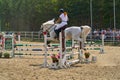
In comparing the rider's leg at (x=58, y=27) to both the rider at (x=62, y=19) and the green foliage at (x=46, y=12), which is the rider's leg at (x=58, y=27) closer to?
the rider at (x=62, y=19)

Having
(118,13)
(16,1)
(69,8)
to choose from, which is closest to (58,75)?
(118,13)

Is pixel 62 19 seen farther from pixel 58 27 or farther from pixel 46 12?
pixel 46 12

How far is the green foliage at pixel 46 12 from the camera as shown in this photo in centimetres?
4788

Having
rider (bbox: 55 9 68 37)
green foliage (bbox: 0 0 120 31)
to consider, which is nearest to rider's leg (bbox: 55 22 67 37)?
rider (bbox: 55 9 68 37)

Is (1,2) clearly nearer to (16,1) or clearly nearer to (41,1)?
(16,1)

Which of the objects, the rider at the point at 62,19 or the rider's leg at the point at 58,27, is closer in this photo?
the rider at the point at 62,19

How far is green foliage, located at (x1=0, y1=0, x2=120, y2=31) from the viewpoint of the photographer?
157 ft

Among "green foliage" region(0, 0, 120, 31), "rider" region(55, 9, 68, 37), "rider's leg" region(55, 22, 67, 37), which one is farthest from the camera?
"green foliage" region(0, 0, 120, 31)

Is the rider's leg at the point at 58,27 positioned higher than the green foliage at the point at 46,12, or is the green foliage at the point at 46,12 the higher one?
the green foliage at the point at 46,12

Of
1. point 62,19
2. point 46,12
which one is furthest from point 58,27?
point 46,12

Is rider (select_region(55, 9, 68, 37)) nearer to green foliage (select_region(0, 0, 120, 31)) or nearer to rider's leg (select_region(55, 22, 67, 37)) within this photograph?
rider's leg (select_region(55, 22, 67, 37))

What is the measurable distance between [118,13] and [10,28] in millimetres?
23733

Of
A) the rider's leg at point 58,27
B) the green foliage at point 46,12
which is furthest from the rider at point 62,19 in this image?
the green foliage at point 46,12

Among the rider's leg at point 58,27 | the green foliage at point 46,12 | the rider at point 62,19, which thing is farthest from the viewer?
the green foliage at point 46,12
